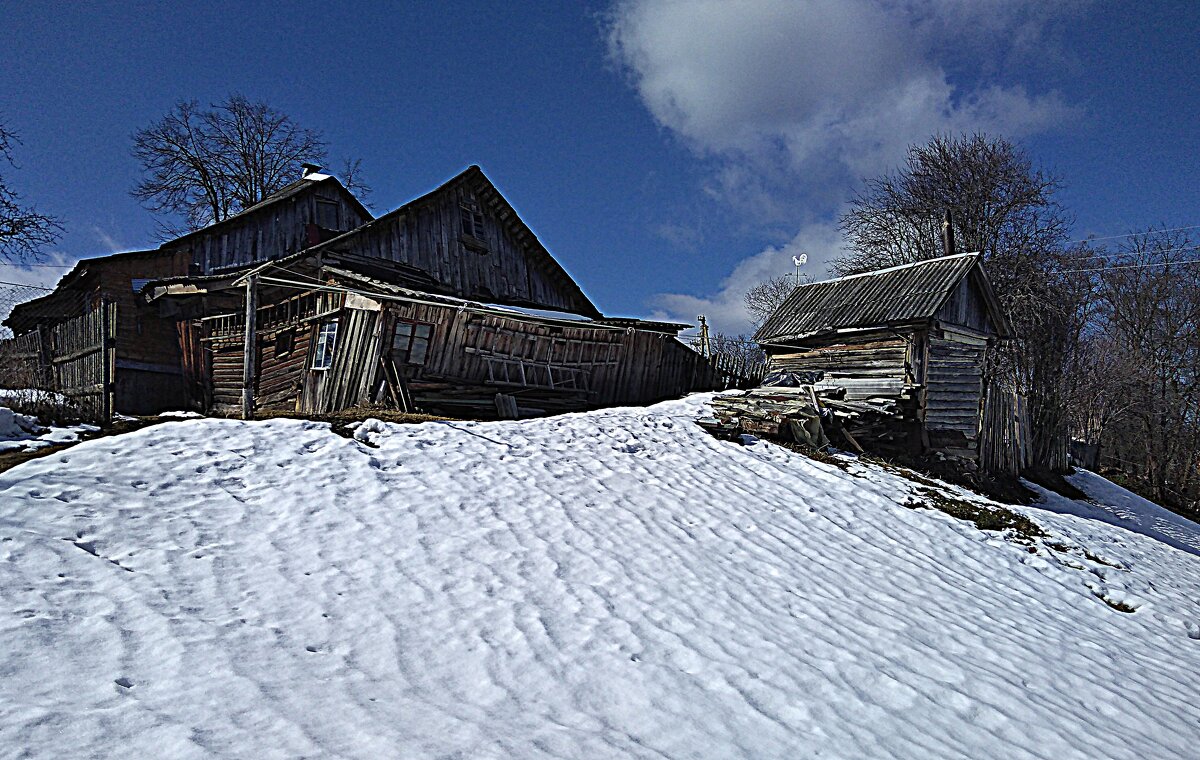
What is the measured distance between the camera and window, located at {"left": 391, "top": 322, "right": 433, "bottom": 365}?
13375mm

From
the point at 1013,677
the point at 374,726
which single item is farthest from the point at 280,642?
the point at 1013,677

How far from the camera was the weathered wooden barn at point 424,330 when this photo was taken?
1357 cm

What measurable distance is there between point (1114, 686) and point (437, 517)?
6.68 meters

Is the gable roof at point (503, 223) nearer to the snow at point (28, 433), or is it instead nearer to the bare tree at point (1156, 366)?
the snow at point (28, 433)

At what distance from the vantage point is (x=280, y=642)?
14.2 ft

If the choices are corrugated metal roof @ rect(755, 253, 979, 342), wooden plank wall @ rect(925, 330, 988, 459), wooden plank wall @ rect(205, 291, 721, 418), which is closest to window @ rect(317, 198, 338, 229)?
wooden plank wall @ rect(205, 291, 721, 418)

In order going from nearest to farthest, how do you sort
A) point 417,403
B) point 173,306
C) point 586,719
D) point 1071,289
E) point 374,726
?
point 374,726, point 586,719, point 417,403, point 173,306, point 1071,289

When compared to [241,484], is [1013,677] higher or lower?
lower

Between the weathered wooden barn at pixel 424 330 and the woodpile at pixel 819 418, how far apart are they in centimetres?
400

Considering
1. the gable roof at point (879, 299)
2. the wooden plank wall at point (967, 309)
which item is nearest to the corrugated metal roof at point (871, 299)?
the gable roof at point (879, 299)

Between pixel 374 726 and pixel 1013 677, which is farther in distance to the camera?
pixel 1013 677

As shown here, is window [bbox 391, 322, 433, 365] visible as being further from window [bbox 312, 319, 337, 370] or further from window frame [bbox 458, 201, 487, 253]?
window frame [bbox 458, 201, 487, 253]

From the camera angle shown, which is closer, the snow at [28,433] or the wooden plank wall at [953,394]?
the snow at [28,433]

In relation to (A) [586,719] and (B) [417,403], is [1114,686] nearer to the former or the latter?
(A) [586,719]
